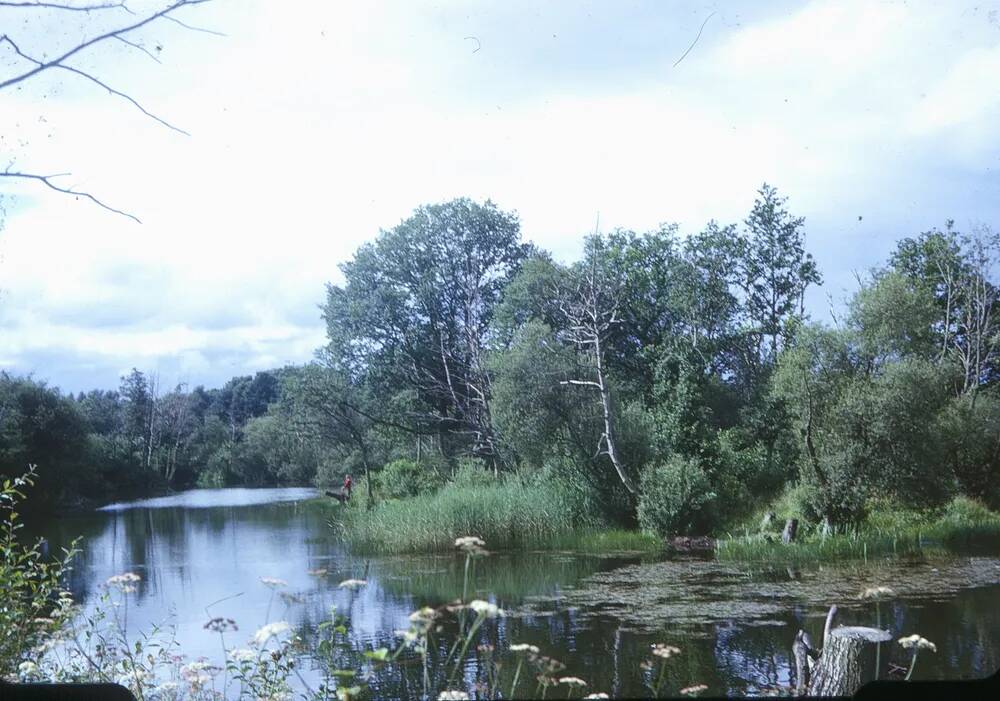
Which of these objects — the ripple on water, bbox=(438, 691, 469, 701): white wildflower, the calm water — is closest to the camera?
bbox=(438, 691, 469, 701): white wildflower

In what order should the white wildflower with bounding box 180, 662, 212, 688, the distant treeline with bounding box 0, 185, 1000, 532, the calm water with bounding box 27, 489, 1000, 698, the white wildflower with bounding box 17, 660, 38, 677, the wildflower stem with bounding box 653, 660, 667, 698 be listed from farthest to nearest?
the distant treeline with bounding box 0, 185, 1000, 532 → the calm water with bounding box 27, 489, 1000, 698 → the wildflower stem with bounding box 653, 660, 667, 698 → the white wildflower with bounding box 180, 662, 212, 688 → the white wildflower with bounding box 17, 660, 38, 677

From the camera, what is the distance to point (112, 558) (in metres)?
3.20

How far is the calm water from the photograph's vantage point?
9.89ft

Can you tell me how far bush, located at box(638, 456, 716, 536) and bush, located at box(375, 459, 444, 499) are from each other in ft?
2.59

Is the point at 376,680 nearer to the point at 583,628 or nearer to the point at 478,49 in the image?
the point at 583,628

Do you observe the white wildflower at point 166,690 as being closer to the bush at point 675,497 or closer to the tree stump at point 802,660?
the bush at point 675,497

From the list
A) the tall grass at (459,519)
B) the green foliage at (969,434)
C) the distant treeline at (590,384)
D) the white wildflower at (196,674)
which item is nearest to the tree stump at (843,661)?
the distant treeline at (590,384)

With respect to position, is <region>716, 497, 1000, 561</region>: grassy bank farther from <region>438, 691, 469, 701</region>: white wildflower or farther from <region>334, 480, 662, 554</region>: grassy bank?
<region>438, 691, 469, 701</region>: white wildflower

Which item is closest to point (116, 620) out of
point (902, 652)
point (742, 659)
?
point (742, 659)

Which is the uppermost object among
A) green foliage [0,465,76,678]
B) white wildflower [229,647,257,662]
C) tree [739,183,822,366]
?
tree [739,183,822,366]

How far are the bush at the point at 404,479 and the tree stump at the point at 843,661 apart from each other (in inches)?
57.2

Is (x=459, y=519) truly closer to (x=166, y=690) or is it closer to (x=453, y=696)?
(x=453, y=696)

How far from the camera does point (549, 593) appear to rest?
10.5 feet

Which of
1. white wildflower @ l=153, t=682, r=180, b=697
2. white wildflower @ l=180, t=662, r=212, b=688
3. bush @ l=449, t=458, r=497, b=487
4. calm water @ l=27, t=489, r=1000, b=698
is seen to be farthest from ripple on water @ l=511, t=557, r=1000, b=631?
white wildflower @ l=153, t=682, r=180, b=697
